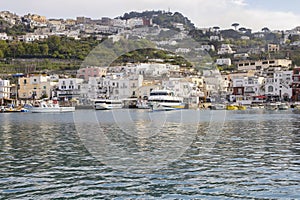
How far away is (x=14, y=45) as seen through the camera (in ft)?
381

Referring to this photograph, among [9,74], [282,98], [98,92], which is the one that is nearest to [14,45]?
[9,74]

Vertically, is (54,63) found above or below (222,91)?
above

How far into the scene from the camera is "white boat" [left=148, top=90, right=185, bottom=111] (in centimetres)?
5941

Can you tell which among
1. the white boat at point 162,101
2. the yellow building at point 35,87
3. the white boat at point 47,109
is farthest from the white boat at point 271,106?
the yellow building at point 35,87

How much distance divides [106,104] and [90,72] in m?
19.1

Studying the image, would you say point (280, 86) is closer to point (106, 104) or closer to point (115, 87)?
point (115, 87)

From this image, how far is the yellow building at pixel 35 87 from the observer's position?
80.2 meters

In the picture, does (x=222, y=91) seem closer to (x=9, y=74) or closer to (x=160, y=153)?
(x=9, y=74)

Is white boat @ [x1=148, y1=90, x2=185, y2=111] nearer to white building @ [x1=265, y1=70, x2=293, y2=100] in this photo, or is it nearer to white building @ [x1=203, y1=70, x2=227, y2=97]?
white building @ [x1=265, y1=70, x2=293, y2=100]

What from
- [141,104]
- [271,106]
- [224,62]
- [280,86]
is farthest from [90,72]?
[224,62]

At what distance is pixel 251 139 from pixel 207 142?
2514 millimetres

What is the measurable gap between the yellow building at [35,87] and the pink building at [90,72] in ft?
28.9

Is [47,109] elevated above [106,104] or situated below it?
below

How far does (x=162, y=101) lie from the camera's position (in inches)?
2415
